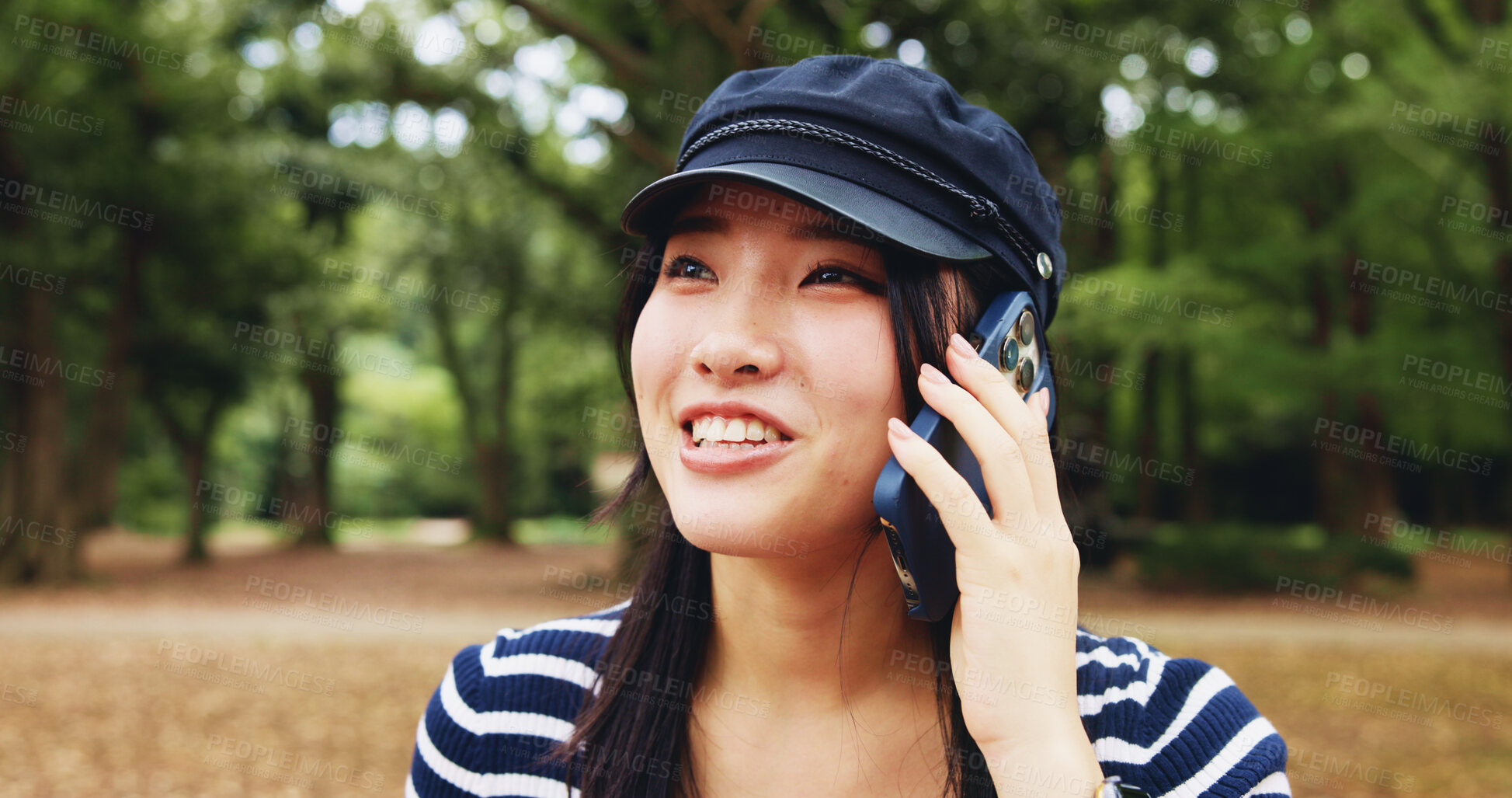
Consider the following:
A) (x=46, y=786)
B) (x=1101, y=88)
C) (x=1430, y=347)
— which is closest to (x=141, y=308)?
(x=46, y=786)

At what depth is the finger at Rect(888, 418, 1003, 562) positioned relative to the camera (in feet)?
4.67

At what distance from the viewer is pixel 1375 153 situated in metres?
12.5

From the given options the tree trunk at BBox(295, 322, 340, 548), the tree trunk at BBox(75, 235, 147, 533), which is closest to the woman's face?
the tree trunk at BBox(75, 235, 147, 533)

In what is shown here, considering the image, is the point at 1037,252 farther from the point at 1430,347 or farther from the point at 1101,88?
the point at 1430,347

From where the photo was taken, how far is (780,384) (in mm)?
1479

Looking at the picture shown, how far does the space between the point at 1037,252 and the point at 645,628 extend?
0.98m

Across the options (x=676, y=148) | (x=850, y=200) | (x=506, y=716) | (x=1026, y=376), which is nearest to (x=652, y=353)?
(x=850, y=200)

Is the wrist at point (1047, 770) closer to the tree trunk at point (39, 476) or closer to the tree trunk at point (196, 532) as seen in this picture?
the tree trunk at point (39, 476)

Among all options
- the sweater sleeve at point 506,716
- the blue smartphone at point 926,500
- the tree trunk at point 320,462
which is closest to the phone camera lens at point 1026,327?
the blue smartphone at point 926,500

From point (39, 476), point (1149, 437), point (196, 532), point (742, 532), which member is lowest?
point (196, 532)

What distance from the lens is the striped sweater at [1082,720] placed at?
159 cm

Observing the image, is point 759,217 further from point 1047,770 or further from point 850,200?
point 1047,770

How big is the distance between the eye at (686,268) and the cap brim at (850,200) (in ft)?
Result: 0.42

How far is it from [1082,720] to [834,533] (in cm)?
55
